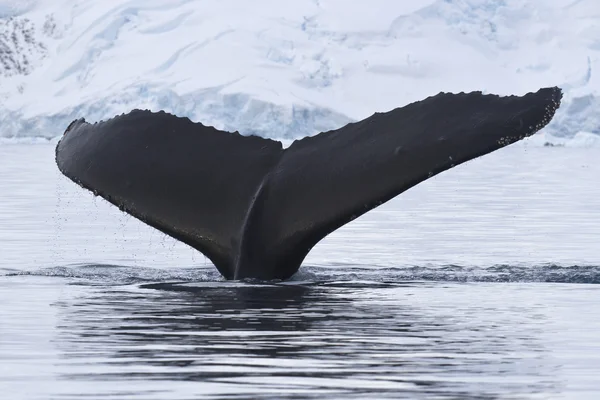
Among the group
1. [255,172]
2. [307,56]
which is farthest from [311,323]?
[307,56]

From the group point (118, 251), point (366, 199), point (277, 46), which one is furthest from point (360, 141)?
point (277, 46)

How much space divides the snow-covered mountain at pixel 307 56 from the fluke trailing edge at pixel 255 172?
6962cm

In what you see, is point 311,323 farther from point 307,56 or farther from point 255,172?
point 307,56

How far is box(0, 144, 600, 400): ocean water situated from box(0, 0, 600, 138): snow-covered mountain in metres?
66.0

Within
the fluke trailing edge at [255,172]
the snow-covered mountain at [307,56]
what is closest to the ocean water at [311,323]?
the fluke trailing edge at [255,172]

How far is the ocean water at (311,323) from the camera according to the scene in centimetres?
531

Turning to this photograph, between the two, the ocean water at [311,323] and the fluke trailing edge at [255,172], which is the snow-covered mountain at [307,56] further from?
the fluke trailing edge at [255,172]

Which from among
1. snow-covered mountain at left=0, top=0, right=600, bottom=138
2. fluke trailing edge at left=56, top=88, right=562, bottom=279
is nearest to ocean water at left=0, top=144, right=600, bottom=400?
fluke trailing edge at left=56, top=88, right=562, bottom=279

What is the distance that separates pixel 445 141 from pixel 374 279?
2.84 meters

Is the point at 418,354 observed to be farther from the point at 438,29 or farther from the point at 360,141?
the point at 438,29

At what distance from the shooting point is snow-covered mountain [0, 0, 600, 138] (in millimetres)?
83500

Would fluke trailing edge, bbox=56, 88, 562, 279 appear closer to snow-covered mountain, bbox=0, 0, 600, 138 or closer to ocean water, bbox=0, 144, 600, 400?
ocean water, bbox=0, 144, 600, 400

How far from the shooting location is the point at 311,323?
7.05 metres

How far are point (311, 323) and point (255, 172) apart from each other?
1.06 meters
